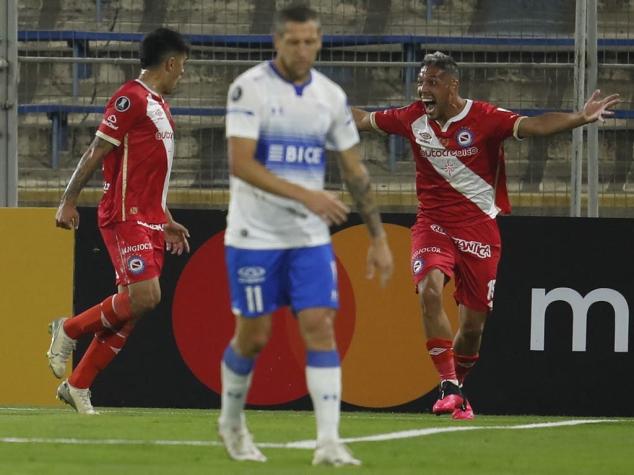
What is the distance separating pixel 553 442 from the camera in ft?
24.4

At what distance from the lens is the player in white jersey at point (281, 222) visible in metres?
5.92

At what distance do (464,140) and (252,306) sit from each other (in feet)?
12.5

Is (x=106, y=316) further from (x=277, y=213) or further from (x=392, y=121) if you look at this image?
(x=277, y=213)

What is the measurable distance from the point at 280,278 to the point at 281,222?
9.4 inches

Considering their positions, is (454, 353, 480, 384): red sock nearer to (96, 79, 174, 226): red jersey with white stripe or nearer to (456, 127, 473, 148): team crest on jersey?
(456, 127, 473, 148): team crest on jersey

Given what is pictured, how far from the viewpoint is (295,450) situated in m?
6.56

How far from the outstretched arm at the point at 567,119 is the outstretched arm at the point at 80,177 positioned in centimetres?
266

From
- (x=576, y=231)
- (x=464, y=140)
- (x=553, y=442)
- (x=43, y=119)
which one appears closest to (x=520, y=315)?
(x=576, y=231)

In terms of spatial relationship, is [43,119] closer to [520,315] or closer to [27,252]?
[27,252]

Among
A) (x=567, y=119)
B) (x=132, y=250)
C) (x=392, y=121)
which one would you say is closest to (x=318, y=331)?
(x=132, y=250)

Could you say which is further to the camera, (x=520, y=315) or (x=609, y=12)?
(x=609, y=12)

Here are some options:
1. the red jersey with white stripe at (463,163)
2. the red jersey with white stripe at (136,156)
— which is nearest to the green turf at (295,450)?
the red jersey with white stripe at (136,156)

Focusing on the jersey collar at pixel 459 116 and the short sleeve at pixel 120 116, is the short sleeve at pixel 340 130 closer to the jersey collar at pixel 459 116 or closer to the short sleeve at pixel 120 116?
the short sleeve at pixel 120 116

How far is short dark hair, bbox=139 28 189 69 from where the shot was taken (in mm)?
9117
